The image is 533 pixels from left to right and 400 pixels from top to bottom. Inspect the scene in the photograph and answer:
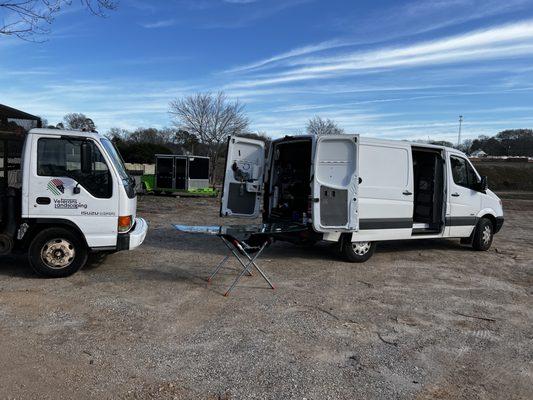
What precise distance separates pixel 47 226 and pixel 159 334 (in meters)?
2.99

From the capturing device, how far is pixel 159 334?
4984 millimetres

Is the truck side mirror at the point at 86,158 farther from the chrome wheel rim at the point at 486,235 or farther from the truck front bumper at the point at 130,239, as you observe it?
the chrome wheel rim at the point at 486,235

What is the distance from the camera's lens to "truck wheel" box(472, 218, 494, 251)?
1062 cm

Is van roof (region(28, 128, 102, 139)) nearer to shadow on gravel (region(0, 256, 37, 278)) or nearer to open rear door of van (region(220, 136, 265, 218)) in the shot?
shadow on gravel (region(0, 256, 37, 278))

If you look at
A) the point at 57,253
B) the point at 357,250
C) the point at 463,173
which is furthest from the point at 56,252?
the point at 463,173

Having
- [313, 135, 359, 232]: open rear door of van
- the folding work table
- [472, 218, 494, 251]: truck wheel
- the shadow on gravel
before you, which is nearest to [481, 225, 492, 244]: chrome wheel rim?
[472, 218, 494, 251]: truck wheel

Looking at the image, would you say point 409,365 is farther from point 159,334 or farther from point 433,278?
point 433,278

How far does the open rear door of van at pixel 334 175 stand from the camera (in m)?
8.12

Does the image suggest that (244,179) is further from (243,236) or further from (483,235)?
(483,235)

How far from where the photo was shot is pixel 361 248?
8.88 meters

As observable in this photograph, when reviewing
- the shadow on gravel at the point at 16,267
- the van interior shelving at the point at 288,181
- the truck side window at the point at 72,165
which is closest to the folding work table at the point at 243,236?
the truck side window at the point at 72,165

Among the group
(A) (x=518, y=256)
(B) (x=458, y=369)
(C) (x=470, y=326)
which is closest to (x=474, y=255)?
(A) (x=518, y=256)

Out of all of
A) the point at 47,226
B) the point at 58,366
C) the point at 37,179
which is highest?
the point at 37,179

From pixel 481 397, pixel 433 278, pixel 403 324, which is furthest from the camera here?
pixel 433 278
